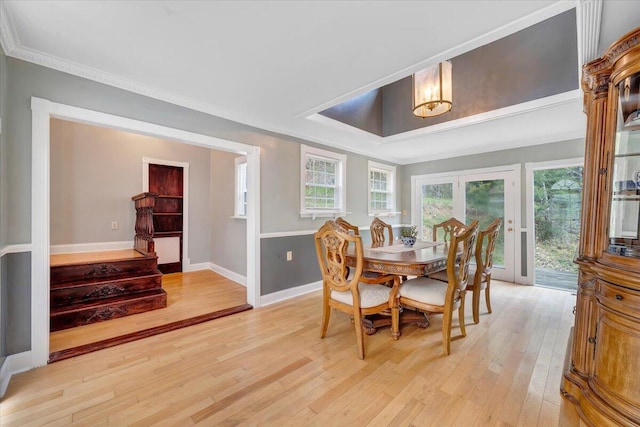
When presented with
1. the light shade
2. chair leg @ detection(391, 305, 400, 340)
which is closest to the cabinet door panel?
chair leg @ detection(391, 305, 400, 340)

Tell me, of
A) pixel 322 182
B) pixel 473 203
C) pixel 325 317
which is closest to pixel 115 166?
pixel 322 182

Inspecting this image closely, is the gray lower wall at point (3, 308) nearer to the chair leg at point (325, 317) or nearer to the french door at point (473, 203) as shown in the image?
the chair leg at point (325, 317)

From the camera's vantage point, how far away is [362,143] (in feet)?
14.6

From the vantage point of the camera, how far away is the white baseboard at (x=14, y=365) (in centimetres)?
181

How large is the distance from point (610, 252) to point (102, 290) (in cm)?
440

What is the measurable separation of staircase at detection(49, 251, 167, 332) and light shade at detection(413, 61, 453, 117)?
3622 mm

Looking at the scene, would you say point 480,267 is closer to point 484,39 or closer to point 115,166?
point 484,39

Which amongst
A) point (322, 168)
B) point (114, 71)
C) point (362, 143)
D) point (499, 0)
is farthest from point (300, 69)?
point (362, 143)

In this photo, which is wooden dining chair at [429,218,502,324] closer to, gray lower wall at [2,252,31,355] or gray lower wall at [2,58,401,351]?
gray lower wall at [2,58,401,351]

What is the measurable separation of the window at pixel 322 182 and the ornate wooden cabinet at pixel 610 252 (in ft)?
9.64

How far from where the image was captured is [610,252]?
4.87 ft

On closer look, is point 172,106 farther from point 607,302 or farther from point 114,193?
point 607,302

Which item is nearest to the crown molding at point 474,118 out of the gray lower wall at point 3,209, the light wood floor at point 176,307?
the gray lower wall at point 3,209

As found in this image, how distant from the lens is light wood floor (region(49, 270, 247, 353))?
2488 mm
